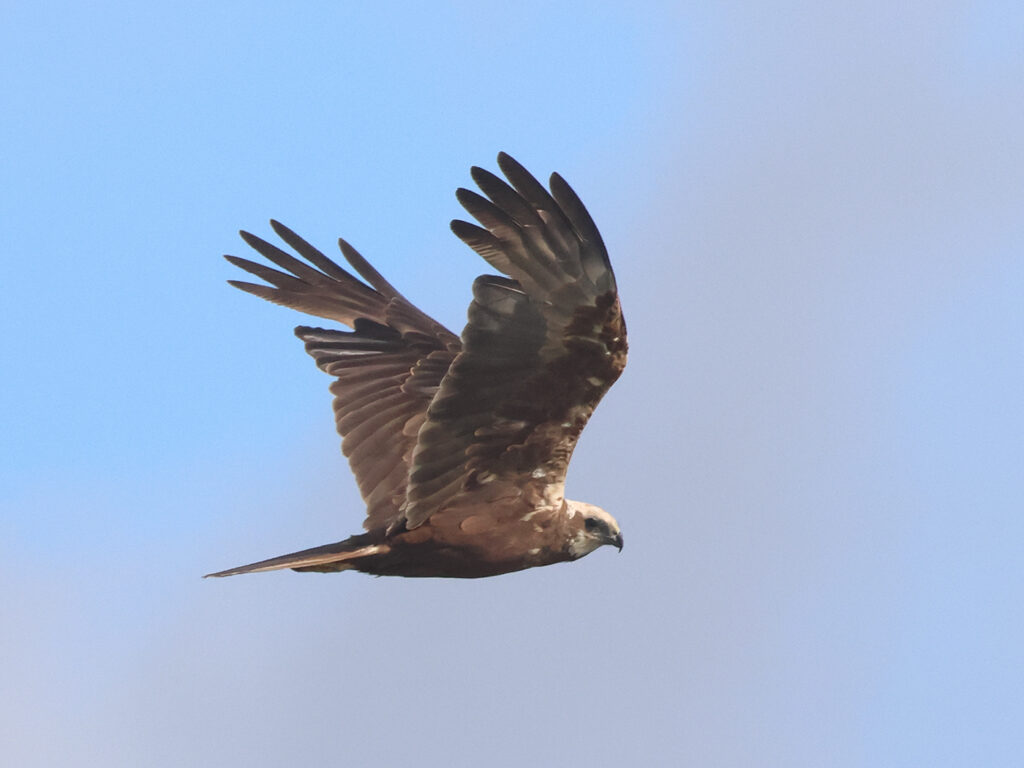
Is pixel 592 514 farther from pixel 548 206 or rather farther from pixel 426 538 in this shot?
pixel 548 206

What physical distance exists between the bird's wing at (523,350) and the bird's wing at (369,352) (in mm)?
1285

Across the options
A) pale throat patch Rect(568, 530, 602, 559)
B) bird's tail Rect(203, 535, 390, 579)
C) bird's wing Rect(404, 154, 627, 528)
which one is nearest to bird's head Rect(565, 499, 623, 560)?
pale throat patch Rect(568, 530, 602, 559)

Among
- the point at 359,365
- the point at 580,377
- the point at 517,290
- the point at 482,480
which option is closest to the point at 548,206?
the point at 517,290

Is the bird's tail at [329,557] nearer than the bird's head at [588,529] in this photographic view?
Yes

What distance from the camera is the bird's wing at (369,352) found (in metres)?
13.0

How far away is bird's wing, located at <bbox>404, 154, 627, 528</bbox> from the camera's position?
10047 millimetres

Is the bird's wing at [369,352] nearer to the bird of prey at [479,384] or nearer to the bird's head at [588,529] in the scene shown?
the bird of prey at [479,384]

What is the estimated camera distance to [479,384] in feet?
35.1

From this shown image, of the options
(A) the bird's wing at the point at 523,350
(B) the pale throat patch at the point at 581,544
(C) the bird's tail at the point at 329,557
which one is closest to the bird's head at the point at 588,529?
(B) the pale throat patch at the point at 581,544

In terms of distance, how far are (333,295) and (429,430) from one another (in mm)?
3325

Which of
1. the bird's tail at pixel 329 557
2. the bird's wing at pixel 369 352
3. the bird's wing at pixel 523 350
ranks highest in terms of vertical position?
the bird's wing at pixel 369 352

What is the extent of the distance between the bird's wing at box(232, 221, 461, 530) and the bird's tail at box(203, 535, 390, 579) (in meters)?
0.62

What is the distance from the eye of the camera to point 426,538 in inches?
462

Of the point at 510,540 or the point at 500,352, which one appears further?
the point at 510,540
